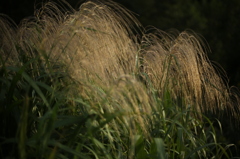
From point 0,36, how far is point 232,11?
7395 mm

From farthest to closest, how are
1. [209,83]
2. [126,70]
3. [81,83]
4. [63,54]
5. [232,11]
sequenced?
[232,11], [209,83], [126,70], [63,54], [81,83]

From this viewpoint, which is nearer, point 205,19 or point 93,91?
point 93,91

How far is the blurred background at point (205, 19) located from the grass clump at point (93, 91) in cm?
540

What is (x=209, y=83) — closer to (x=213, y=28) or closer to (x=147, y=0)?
(x=213, y=28)

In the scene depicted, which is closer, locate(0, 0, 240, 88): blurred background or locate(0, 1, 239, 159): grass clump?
locate(0, 1, 239, 159): grass clump

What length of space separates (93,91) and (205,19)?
301 inches


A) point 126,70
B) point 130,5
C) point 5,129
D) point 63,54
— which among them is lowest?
point 130,5

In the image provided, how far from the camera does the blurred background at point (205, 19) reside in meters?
8.66

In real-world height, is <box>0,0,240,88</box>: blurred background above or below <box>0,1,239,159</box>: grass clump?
below

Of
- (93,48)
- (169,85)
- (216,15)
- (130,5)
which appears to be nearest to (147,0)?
(130,5)

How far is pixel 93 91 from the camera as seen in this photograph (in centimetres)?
205

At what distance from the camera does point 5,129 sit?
209 cm

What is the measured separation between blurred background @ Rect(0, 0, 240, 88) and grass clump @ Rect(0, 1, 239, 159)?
17.7ft

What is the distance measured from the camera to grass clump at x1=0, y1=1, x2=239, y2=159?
1.92m
